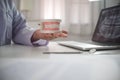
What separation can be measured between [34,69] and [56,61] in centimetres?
5

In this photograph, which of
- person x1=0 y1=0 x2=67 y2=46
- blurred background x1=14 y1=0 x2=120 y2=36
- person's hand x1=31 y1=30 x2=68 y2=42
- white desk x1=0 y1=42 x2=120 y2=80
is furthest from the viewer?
blurred background x1=14 y1=0 x2=120 y2=36

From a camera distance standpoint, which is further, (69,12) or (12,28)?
(69,12)

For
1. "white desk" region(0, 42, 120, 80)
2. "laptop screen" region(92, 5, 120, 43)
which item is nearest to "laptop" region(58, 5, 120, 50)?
"laptop screen" region(92, 5, 120, 43)

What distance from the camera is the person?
84 centimetres

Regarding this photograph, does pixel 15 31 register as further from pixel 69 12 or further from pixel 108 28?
pixel 69 12

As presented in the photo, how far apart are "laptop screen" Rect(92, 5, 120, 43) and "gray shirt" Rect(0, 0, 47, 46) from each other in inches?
12.1

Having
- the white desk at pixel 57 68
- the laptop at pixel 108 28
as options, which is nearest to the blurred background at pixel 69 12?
the laptop at pixel 108 28

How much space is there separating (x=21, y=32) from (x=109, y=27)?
1.42 ft

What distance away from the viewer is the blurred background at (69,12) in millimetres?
1748

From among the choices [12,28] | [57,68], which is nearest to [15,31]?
[12,28]

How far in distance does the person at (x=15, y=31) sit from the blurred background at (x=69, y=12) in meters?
0.69

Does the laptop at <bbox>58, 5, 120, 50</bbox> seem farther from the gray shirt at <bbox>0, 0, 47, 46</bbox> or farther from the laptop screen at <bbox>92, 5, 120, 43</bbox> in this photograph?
the gray shirt at <bbox>0, 0, 47, 46</bbox>

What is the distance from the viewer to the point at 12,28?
3.36 ft

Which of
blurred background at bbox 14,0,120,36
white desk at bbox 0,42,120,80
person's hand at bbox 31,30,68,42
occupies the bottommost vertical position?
white desk at bbox 0,42,120,80
